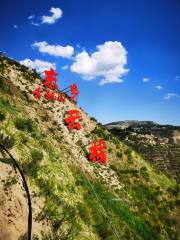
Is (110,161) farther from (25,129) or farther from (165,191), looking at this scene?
(25,129)

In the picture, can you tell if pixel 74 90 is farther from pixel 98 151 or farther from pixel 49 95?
pixel 98 151

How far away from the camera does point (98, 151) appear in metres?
32.3

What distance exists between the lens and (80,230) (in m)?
17.0

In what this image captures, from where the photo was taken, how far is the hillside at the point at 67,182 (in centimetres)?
1509

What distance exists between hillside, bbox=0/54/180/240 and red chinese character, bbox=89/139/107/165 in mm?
761

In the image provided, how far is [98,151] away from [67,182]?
11.4 metres

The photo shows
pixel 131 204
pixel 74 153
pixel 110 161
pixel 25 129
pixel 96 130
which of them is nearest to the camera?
pixel 25 129

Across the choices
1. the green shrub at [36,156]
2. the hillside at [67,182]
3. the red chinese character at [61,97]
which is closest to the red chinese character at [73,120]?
the hillside at [67,182]

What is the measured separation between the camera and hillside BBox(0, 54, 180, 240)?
594 inches

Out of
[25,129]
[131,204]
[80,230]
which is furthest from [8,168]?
[131,204]

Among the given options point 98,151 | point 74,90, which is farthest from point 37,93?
point 98,151

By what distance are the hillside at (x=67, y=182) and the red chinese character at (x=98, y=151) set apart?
761 millimetres

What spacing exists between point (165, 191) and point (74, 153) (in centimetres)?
1318

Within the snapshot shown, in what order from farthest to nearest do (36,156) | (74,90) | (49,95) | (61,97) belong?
(61,97), (74,90), (49,95), (36,156)
